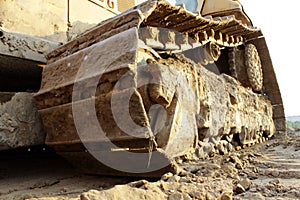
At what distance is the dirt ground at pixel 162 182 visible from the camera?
1.30 meters

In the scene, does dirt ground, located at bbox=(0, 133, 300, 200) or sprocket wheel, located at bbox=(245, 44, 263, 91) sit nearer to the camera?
dirt ground, located at bbox=(0, 133, 300, 200)

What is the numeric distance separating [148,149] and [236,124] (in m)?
2.30

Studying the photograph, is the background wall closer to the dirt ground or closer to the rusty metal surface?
the rusty metal surface

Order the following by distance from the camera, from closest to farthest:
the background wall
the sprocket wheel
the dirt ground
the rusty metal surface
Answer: the dirt ground, the rusty metal surface, the background wall, the sprocket wheel

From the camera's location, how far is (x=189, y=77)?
251cm

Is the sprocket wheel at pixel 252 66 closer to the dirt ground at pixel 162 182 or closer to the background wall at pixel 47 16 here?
the dirt ground at pixel 162 182

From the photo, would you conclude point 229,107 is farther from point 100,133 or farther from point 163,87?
point 100,133

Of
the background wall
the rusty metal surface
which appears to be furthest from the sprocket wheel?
the background wall

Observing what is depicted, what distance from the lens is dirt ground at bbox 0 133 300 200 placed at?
4.28 feet

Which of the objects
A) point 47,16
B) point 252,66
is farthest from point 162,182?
point 252,66

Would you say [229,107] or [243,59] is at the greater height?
[243,59]

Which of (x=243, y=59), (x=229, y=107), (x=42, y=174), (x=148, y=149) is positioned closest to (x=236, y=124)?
(x=229, y=107)

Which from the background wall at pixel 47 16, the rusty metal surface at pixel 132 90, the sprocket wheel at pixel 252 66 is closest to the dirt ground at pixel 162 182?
the rusty metal surface at pixel 132 90

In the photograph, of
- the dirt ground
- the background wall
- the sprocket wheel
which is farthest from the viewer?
the sprocket wheel
